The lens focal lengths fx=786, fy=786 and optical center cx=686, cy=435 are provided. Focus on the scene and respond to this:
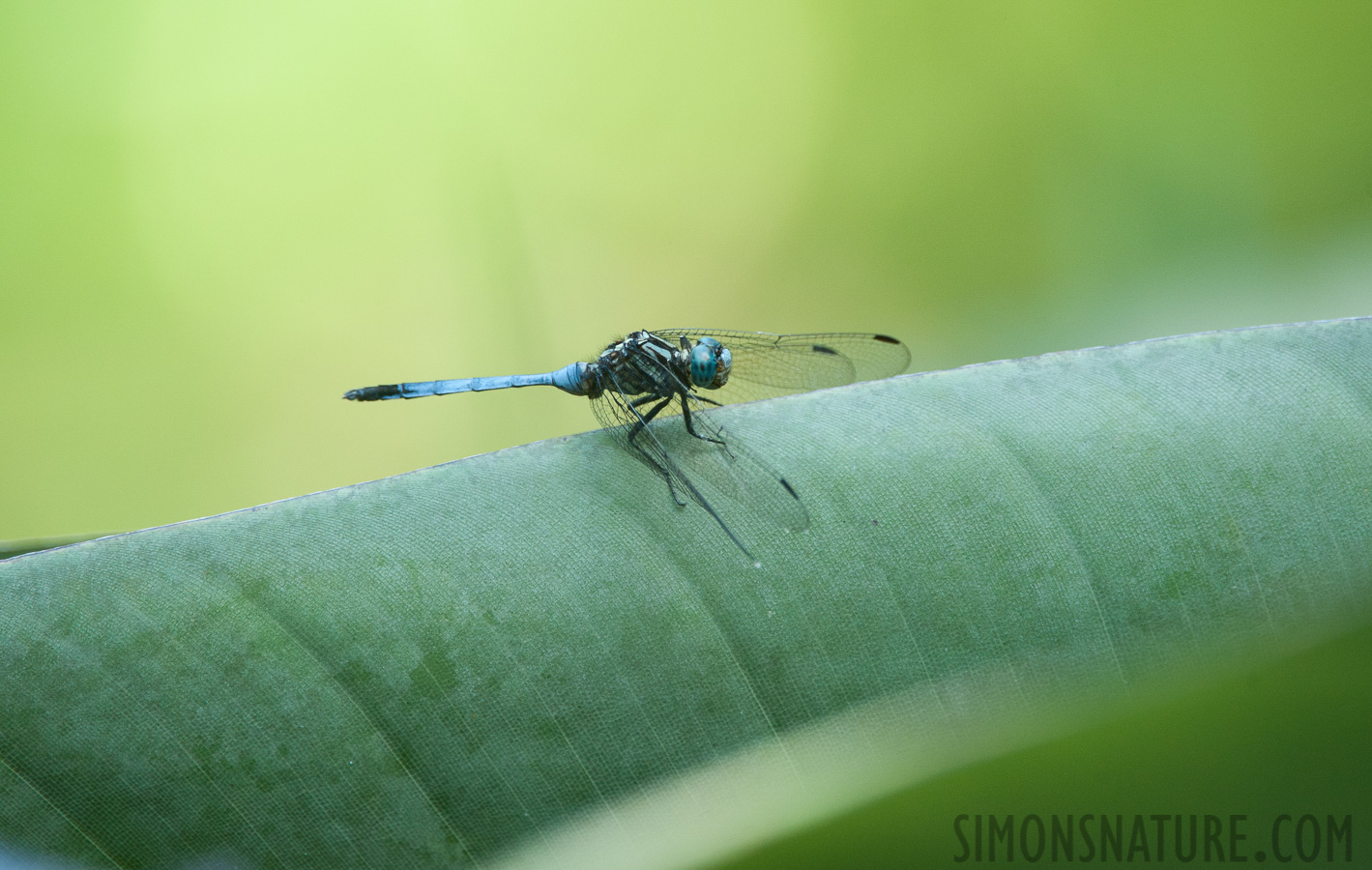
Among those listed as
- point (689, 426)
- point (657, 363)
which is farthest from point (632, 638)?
point (657, 363)

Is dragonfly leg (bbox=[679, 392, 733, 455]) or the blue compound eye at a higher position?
the blue compound eye

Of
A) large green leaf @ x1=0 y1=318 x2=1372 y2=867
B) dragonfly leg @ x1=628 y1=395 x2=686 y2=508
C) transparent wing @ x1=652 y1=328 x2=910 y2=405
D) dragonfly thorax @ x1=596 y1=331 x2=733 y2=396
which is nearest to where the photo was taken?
large green leaf @ x1=0 y1=318 x2=1372 y2=867

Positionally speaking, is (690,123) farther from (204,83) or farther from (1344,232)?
(1344,232)

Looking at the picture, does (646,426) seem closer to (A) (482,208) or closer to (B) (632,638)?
(B) (632,638)

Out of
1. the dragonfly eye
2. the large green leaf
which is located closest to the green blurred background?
the dragonfly eye

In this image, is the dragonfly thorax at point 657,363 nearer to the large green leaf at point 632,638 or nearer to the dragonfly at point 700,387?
the dragonfly at point 700,387

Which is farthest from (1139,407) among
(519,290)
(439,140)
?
(439,140)

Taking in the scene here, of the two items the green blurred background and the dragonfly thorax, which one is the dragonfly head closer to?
the dragonfly thorax
